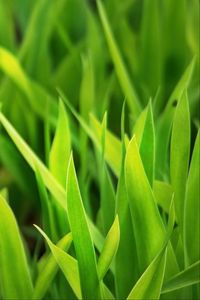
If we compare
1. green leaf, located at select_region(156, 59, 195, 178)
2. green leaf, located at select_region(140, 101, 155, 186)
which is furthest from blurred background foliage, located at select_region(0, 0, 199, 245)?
green leaf, located at select_region(140, 101, 155, 186)

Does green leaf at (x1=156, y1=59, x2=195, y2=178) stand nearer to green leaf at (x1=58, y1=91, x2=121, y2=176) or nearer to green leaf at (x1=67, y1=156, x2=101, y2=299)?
green leaf at (x1=58, y1=91, x2=121, y2=176)

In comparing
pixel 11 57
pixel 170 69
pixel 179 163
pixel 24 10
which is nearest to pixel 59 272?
pixel 179 163

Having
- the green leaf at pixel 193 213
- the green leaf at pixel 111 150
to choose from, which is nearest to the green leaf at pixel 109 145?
the green leaf at pixel 111 150

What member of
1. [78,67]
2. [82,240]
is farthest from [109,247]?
[78,67]

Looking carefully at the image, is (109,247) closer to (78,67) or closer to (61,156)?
(61,156)

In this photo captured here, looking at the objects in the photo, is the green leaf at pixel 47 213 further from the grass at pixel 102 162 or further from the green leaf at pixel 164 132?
the green leaf at pixel 164 132

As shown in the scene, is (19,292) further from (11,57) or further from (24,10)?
(24,10)
